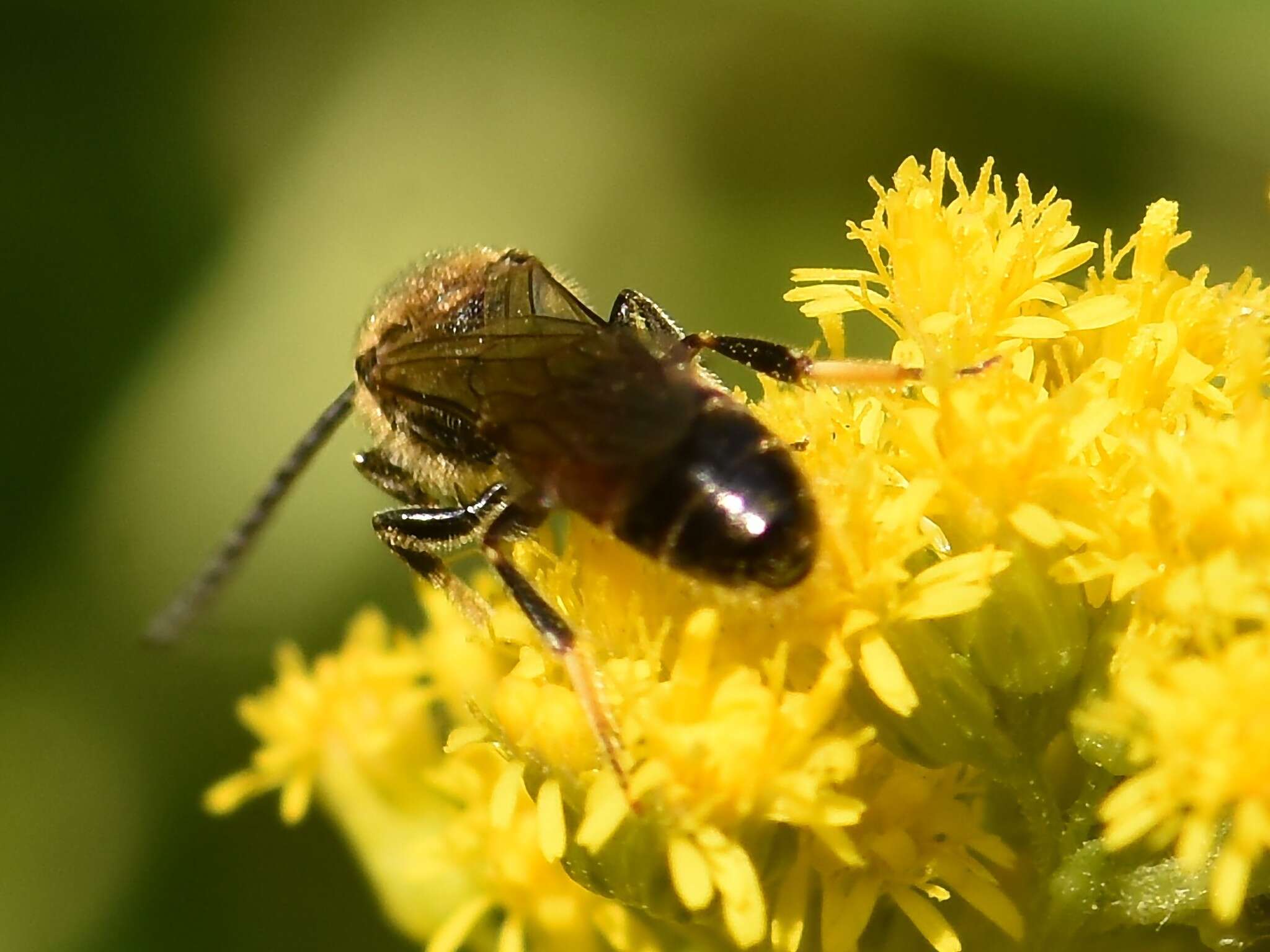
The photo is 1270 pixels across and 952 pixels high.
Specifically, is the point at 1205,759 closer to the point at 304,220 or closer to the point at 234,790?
the point at 234,790

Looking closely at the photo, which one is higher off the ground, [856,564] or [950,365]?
[950,365]

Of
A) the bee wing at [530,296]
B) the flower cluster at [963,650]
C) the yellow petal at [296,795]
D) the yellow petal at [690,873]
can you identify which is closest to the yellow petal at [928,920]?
the flower cluster at [963,650]

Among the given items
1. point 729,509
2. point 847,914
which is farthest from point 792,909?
point 729,509

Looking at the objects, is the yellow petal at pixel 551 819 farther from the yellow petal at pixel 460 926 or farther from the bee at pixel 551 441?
the yellow petal at pixel 460 926

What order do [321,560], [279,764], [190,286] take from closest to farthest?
[279,764] → [321,560] → [190,286]

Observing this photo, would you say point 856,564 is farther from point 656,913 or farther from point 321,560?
point 321,560

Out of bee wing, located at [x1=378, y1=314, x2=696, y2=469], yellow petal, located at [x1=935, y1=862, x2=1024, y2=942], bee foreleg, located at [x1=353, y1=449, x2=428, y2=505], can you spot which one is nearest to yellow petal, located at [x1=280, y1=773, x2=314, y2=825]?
bee foreleg, located at [x1=353, y1=449, x2=428, y2=505]

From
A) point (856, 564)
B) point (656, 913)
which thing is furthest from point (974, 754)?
point (656, 913)
